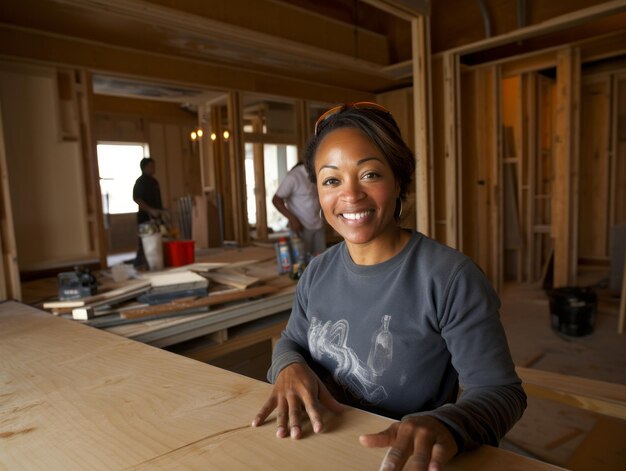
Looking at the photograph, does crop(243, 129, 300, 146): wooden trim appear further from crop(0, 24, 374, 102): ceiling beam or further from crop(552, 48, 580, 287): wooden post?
crop(552, 48, 580, 287): wooden post

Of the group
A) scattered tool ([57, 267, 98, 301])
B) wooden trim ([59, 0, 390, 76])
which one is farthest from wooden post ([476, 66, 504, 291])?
scattered tool ([57, 267, 98, 301])

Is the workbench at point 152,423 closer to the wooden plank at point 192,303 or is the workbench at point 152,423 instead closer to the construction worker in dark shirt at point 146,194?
the wooden plank at point 192,303

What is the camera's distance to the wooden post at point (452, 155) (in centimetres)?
369

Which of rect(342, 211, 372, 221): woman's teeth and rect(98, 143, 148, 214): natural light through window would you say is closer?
rect(342, 211, 372, 221): woman's teeth

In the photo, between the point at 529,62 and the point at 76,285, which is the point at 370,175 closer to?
the point at 76,285

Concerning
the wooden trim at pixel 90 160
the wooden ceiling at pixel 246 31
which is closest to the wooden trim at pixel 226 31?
the wooden ceiling at pixel 246 31

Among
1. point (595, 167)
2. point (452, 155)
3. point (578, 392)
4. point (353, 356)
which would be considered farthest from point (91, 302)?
point (595, 167)

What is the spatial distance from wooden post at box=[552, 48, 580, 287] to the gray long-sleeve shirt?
459cm

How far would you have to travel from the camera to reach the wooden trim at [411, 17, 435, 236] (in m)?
3.19

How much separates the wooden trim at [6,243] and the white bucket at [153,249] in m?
0.76

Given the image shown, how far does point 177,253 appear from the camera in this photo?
313cm

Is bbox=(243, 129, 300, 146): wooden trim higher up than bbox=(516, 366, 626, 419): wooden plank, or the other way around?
bbox=(243, 129, 300, 146): wooden trim

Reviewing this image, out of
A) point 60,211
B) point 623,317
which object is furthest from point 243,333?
point 623,317

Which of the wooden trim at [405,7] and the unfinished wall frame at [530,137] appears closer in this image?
the wooden trim at [405,7]
